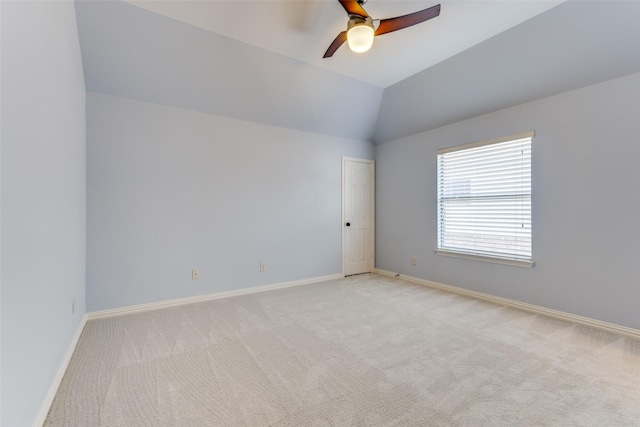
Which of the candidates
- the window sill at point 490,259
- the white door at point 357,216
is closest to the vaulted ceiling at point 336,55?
the white door at point 357,216

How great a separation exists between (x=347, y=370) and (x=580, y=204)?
9.70ft

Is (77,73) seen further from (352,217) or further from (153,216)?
(352,217)

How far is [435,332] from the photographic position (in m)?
2.62

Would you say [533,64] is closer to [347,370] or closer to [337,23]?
[337,23]

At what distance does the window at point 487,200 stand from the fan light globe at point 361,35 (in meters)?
2.33

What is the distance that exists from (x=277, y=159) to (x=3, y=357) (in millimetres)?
3467

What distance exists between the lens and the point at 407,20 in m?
2.17

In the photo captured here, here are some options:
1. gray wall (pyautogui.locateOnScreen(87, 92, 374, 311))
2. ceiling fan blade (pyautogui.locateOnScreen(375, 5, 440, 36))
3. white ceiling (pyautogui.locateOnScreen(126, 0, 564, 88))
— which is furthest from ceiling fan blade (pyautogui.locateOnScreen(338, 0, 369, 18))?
gray wall (pyautogui.locateOnScreen(87, 92, 374, 311))

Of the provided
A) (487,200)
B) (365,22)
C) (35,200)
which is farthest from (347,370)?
(487,200)

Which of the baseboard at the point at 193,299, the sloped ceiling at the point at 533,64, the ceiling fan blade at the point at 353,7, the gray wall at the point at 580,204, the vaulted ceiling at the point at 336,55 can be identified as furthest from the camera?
the baseboard at the point at 193,299

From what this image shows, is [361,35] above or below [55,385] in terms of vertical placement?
above

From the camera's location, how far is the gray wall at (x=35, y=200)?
3.86 ft

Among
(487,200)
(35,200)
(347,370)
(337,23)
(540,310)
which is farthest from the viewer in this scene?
(487,200)

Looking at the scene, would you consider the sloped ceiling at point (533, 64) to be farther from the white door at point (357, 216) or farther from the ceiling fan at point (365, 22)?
→ the white door at point (357, 216)
